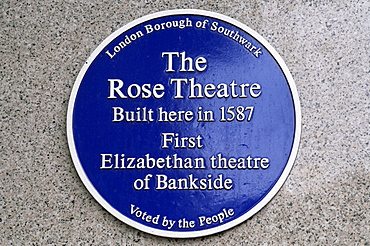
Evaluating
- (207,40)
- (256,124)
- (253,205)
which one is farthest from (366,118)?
(207,40)

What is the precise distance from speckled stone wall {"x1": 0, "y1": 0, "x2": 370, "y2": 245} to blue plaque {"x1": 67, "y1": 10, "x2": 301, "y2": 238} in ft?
0.26

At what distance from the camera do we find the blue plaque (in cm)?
253

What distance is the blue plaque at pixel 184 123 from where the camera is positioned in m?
2.53

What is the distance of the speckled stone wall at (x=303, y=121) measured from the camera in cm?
251

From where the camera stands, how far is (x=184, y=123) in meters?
2.63

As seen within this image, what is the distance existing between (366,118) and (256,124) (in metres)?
0.59

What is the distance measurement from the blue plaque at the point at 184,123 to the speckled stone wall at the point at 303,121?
0.08m

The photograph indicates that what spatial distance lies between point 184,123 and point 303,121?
2.11ft

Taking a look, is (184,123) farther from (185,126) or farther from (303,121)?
(303,121)

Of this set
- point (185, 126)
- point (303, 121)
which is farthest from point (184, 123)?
point (303, 121)

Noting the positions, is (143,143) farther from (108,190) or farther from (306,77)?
(306,77)

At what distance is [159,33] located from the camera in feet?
8.96

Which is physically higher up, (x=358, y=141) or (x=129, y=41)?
(x=129, y=41)

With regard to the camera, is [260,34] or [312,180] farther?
[260,34]
